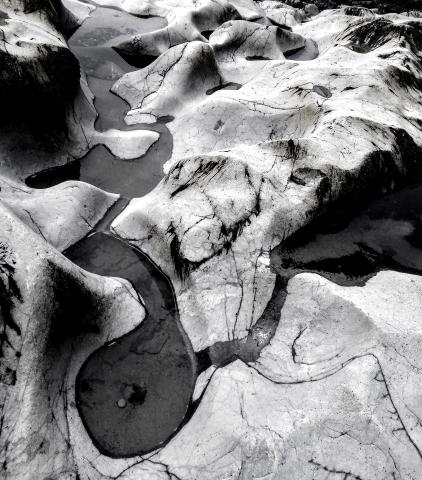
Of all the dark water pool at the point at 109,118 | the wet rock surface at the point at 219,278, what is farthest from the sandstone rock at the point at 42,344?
the dark water pool at the point at 109,118

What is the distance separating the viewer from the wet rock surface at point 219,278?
1.82 metres

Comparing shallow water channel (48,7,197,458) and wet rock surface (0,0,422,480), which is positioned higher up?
wet rock surface (0,0,422,480)

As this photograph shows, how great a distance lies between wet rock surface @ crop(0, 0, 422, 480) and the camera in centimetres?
182

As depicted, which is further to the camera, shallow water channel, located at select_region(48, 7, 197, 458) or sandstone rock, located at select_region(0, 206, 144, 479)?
shallow water channel, located at select_region(48, 7, 197, 458)

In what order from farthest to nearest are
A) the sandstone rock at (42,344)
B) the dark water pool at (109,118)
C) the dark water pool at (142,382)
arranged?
the dark water pool at (109,118) → the dark water pool at (142,382) → the sandstone rock at (42,344)

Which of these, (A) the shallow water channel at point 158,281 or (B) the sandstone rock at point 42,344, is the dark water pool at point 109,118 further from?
(B) the sandstone rock at point 42,344

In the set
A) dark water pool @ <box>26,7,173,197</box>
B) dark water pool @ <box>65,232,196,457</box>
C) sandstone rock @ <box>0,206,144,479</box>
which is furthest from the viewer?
dark water pool @ <box>26,7,173,197</box>

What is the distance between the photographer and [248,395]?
1986 millimetres

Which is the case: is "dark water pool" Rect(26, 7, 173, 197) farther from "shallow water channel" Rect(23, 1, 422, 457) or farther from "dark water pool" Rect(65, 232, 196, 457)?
"dark water pool" Rect(65, 232, 196, 457)

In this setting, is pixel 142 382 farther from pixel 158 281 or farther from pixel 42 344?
pixel 158 281

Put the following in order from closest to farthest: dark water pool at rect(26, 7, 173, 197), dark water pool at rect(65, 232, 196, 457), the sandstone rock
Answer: the sandstone rock → dark water pool at rect(65, 232, 196, 457) → dark water pool at rect(26, 7, 173, 197)

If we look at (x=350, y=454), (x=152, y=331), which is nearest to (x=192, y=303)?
(x=152, y=331)

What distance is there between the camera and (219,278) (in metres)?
2.52

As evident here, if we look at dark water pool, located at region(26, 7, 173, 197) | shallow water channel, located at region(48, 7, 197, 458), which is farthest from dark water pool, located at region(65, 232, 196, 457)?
dark water pool, located at region(26, 7, 173, 197)
